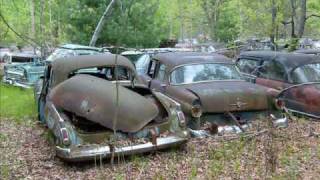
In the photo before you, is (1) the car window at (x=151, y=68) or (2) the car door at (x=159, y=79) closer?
(2) the car door at (x=159, y=79)

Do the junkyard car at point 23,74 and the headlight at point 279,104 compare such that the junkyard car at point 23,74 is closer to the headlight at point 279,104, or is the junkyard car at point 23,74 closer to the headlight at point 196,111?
the headlight at point 196,111

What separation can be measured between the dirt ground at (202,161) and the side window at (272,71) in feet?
7.19

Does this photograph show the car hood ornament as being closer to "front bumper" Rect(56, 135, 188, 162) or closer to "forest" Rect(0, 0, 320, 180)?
"forest" Rect(0, 0, 320, 180)

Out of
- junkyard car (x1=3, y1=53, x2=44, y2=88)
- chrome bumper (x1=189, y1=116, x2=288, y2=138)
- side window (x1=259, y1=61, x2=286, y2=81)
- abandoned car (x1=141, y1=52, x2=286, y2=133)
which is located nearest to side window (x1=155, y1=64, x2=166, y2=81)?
abandoned car (x1=141, y1=52, x2=286, y2=133)

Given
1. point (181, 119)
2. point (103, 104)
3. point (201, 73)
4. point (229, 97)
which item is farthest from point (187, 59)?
point (103, 104)

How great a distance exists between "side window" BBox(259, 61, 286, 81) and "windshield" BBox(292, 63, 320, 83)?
32 cm

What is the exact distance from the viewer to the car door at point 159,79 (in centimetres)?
937

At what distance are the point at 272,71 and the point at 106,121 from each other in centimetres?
522

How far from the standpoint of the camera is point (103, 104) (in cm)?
671

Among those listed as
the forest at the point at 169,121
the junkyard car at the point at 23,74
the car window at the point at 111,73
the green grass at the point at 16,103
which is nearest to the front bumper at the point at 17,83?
the junkyard car at the point at 23,74

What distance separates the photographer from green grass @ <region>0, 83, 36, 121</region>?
11616 mm

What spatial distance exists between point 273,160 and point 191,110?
2308mm

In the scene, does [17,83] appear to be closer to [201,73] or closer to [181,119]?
[201,73]

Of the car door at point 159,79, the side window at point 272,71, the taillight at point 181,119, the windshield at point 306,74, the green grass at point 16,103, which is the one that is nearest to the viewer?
the taillight at point 181,119
